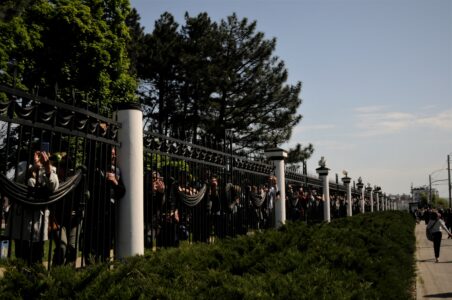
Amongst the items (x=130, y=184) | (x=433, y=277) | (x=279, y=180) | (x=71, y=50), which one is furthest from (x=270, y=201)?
(x=71, y=50)

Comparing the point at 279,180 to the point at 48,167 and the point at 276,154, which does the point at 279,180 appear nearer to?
the point at 276,154

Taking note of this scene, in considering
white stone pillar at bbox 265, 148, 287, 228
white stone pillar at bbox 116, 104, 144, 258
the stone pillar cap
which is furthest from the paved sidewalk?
white stone pillar at bbox 116, 104, 144, 258

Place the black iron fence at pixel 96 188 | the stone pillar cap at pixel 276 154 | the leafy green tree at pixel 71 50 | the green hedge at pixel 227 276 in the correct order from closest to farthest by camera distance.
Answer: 1. the green hedge at pixel 227 276
2. the black iron fence at pixel 96 188
3. the stone pillar cap at pixel 276 154
4. the leafy green tree at pixel 71 50

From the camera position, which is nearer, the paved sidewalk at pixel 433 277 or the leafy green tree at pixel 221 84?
the paved sidewalk at pixel 433 277

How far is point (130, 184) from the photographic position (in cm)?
467

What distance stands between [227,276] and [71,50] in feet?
69.9

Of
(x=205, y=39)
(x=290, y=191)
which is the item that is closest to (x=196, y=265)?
(x=290, y=191)

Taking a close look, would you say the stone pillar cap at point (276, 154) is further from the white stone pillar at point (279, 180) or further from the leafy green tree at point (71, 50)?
the leafy green tree at point (71, 50)

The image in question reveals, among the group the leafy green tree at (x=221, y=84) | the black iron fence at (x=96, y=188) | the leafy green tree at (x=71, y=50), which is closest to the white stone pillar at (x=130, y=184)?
the black iron fence at (x=96, y=188)

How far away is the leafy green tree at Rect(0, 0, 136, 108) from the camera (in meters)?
19.9

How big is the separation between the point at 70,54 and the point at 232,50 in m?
12.5

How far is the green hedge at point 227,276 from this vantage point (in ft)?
6.98

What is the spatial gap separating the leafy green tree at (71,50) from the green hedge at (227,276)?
56.9 ft

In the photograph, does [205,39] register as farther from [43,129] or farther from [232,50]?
[43,129]
